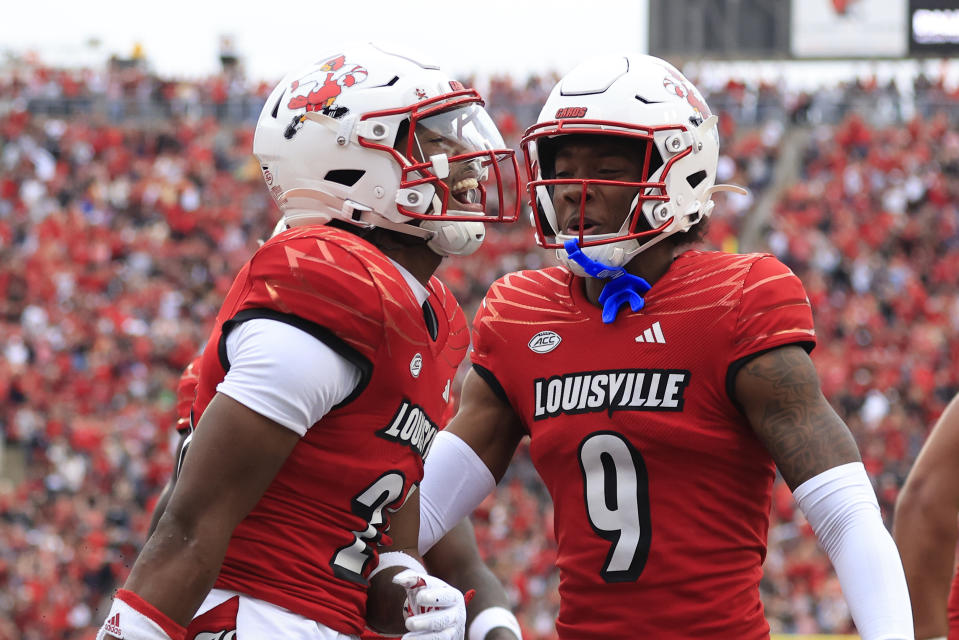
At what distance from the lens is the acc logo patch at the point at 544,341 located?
2822mm

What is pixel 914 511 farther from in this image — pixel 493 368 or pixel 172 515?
pixel 172 515

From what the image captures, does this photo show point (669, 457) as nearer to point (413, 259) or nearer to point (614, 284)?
point (614, 284)

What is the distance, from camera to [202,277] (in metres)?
15.5

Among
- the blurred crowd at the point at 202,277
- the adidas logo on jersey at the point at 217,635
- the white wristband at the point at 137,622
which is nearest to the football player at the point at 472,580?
the adidas logo on jersey at the point at 217,635

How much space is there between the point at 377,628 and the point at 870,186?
15732 millimetres

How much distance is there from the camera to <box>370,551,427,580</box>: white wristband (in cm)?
256

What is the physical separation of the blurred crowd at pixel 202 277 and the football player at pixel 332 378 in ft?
26.4

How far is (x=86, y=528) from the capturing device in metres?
11.5

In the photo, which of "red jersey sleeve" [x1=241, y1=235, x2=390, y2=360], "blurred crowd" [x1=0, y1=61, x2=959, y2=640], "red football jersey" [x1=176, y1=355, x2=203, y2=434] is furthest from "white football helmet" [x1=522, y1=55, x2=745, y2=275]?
"blurred crowd" [x1=0, y1=61, x2=959, y2=640]

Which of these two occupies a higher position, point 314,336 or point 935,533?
point 314,336

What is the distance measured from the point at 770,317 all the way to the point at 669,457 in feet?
1.21

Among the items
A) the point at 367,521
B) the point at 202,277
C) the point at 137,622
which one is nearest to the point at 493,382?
the point at 367,521

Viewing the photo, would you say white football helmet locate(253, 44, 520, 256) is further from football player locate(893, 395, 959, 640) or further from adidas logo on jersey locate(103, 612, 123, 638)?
football player locate(893, 395, 959, 640)

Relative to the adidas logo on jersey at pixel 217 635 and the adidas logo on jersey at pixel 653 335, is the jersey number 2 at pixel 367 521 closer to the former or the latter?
the adidas logo on jersey at pixel 217 635
